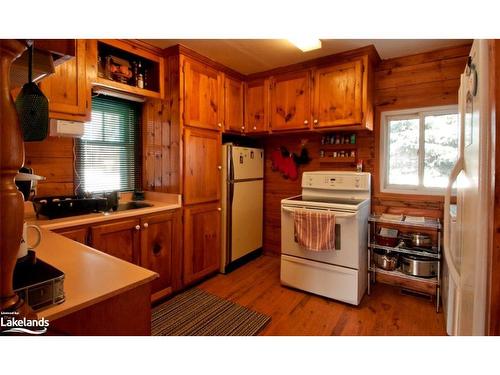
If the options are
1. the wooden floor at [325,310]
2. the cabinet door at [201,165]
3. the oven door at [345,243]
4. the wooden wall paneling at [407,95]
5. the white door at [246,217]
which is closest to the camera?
the wooden floor at [325,310]


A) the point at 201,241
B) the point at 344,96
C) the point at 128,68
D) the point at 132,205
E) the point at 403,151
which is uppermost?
the point at 128,68

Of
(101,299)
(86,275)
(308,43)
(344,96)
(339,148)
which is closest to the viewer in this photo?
(101,299)

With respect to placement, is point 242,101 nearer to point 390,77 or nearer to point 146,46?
point 146,46

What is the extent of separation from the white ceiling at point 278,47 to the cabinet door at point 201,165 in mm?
733

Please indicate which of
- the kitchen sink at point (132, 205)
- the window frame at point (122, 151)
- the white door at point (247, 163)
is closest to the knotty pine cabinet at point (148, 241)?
the kitchen sink at point (132, 205)

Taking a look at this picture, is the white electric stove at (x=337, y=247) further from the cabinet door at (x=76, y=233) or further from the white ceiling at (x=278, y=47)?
the cabinet door at (x=76, y=233)

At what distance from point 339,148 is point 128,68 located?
2207mm

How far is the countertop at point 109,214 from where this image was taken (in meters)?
1.67

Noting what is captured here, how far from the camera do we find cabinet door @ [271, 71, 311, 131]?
2701 millimetres

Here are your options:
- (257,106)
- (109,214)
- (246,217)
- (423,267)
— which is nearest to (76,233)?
(109,214)

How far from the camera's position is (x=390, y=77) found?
2617mm

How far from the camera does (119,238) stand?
1964 millimetres

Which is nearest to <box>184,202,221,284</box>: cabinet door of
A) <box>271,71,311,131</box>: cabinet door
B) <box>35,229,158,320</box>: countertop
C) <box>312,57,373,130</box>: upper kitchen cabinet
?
<box>271,71,311,131</box>: cabinet door

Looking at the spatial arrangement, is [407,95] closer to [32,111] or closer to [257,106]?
[257,106]
